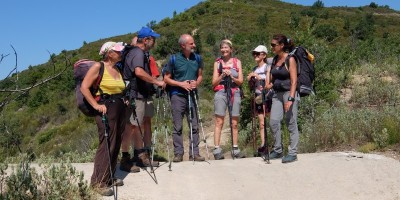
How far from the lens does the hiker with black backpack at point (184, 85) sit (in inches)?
253

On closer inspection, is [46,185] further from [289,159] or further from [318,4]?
[318,4]

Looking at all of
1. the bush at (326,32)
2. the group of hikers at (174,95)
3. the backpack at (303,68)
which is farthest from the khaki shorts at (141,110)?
the bush at (326,32)

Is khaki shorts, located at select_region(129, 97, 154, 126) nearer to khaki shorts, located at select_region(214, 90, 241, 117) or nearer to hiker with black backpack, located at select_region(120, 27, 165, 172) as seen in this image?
hiker with black backpack, located at select_region(120, 27, 165, 172)

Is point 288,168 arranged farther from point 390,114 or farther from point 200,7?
point 200,7

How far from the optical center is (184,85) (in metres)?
6.36

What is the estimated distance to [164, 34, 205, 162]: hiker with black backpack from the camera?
6414 millimetres

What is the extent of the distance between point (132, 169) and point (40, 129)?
76.7 feet

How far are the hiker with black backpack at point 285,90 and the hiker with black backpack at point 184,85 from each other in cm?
113

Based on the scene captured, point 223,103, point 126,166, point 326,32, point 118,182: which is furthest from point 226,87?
point 326,32

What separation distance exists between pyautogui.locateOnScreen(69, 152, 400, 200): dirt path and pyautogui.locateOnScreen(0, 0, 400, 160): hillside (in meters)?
1.12

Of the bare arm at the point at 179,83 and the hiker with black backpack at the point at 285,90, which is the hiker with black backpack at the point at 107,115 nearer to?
the bare arm at the point at 179,83

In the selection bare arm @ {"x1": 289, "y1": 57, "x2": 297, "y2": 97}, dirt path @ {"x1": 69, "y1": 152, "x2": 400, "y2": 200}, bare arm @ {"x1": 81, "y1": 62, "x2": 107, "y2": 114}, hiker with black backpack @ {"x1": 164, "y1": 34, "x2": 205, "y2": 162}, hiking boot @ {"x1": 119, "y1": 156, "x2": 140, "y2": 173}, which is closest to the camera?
bare arm @ {"x1": 81, "y1": 62, "x2": 107, "y2": 114}

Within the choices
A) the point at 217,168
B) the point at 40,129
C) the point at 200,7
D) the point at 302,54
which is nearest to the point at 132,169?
the point at 217,168

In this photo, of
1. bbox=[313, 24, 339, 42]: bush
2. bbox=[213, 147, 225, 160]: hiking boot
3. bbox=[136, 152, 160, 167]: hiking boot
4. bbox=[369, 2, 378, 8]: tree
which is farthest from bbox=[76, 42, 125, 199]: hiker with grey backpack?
bbox=[369, 2, 378, 8]: tree
